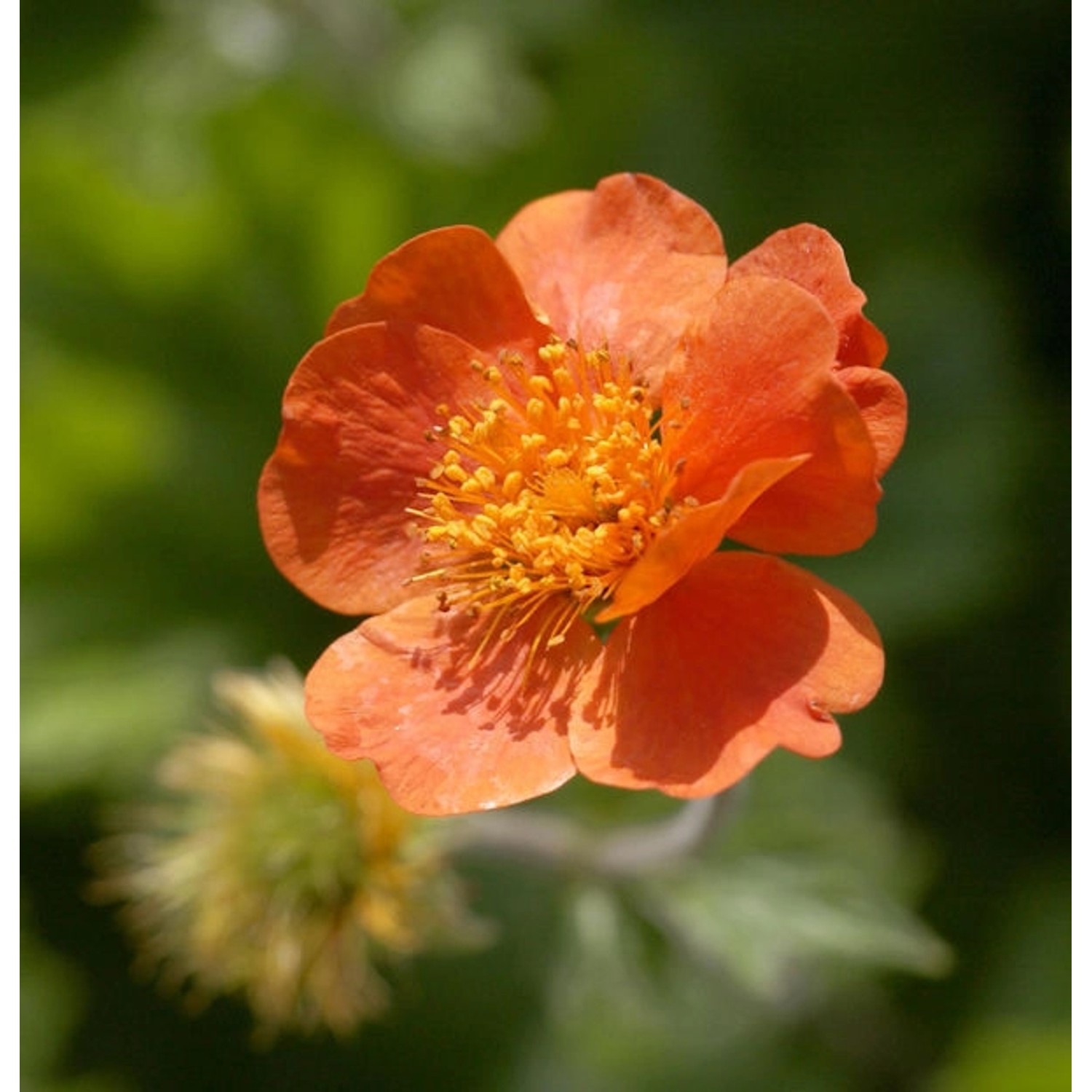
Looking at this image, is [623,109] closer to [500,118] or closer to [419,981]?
[500,118]

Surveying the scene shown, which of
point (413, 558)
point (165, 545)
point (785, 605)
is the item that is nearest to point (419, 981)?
point (165, 545)

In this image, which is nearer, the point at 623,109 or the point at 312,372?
the point at 312,372

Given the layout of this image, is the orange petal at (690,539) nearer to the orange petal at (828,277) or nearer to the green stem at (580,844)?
the orange petal at (828,277)

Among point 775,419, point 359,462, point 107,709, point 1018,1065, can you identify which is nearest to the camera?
point 775,419

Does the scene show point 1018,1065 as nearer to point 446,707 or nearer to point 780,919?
point 780,919

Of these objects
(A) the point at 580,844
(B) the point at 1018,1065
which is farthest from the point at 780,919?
(B) the point at 1018,1065

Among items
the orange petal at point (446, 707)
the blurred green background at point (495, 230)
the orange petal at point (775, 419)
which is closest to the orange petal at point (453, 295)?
the orange petal at point (775, 419)

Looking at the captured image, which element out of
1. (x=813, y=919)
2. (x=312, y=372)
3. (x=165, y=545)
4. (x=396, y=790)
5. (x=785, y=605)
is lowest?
(x=813, y=919)

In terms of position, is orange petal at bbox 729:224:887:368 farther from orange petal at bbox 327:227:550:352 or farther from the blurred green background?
the blurred green background
